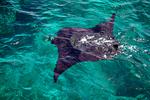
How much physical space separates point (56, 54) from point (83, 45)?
0.98 m

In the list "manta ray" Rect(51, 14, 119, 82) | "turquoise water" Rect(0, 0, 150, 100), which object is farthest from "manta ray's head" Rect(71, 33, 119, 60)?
"turquoise water" Rect(0, 0, 150, 100)

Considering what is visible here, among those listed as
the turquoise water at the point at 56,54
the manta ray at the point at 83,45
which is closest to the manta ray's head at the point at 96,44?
the manta ray at the point at 83,45

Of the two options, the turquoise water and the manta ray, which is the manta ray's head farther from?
the turquoise water

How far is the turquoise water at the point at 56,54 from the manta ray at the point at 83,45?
0.64ft

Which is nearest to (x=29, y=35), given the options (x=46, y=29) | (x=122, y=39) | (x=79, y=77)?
(x=46, y=29)

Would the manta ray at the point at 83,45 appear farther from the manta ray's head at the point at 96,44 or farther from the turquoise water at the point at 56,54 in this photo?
the turquoise water at the point at 56,54

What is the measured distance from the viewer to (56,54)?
8461 mm

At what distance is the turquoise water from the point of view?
7.38 metres

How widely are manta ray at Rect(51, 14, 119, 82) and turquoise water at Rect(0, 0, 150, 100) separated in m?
0.20

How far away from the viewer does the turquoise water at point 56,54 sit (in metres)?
7.38

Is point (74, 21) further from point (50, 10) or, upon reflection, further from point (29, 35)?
point (29, 35)

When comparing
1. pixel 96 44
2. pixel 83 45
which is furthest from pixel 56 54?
pixel 96 44

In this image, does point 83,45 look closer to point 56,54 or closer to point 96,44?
point 96,44

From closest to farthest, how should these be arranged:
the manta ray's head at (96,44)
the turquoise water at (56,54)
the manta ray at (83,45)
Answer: the turquoise water at (56,54) < the manta ray at (83,45) < the manta ray's head at (96,44)
